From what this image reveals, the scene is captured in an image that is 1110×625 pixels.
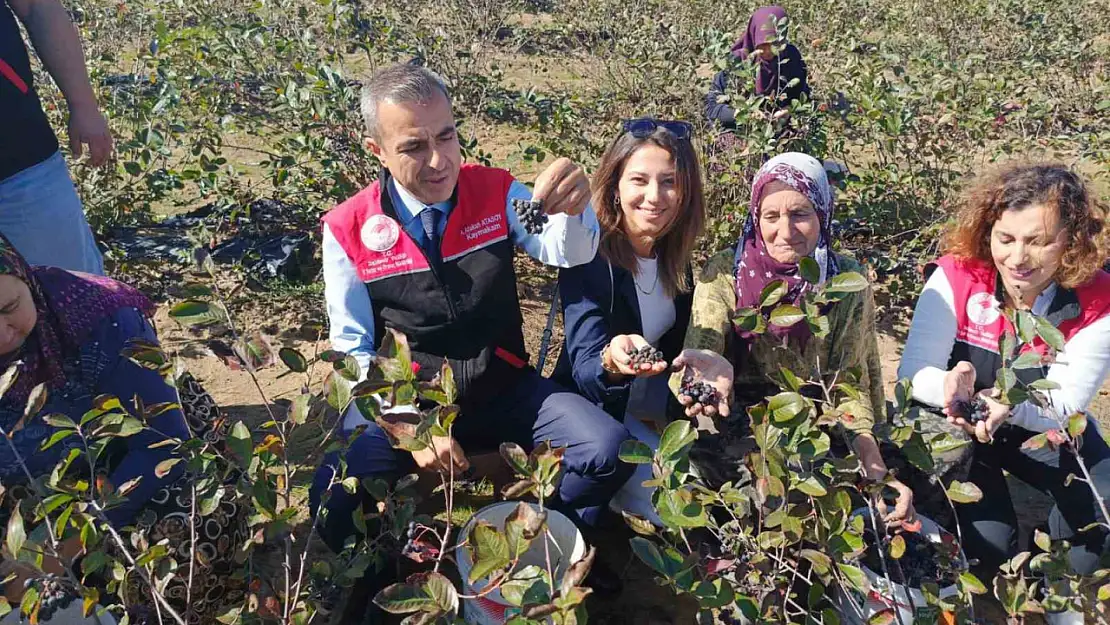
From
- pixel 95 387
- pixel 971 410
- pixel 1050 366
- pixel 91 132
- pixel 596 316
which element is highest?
pixel 91 132

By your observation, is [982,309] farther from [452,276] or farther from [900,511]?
[452,276]

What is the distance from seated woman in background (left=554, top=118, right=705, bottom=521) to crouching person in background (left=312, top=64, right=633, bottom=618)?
0.10 metres

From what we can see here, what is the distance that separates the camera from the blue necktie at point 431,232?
1901 millimetres

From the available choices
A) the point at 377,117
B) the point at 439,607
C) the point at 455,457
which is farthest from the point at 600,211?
the point at 439,607

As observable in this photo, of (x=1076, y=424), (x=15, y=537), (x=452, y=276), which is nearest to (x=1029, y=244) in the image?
(x=1076, y=424)

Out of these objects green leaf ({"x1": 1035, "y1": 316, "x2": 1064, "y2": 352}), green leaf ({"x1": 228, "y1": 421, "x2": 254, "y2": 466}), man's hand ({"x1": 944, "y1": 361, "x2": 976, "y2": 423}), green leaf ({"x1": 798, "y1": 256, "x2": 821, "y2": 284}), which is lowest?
man's hand ({"x1": 944, "y1": 361, "x2": 976, "y2": 423})

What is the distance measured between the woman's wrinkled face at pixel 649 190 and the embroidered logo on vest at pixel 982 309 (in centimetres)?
77

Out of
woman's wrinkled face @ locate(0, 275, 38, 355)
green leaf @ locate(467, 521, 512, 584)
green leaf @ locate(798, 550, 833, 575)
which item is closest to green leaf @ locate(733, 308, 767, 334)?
green leaf @ locate(798, 550, 833, 575)

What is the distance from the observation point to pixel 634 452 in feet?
3.86

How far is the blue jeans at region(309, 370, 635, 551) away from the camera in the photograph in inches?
71.5

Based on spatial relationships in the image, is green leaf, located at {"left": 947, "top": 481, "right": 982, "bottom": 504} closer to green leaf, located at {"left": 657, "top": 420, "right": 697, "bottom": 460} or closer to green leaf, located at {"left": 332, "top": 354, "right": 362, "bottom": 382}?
green leaf, located at {"left": 657, "top": 420, "right": 697, "bottom": 460}

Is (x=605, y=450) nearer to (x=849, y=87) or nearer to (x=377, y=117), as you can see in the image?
(x=377, y=117)

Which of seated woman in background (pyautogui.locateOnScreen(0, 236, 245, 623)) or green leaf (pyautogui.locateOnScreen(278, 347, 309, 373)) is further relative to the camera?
seated woman in background (pyautogui.locateOnScreen(0, 236, 245, 623))

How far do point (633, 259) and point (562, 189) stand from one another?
344 millimetres
